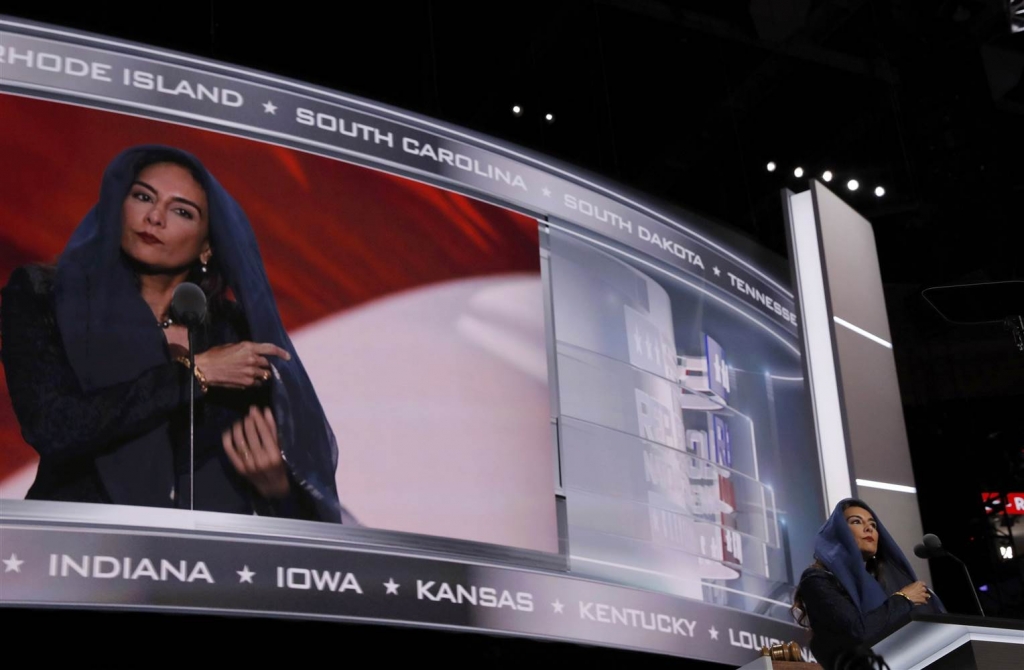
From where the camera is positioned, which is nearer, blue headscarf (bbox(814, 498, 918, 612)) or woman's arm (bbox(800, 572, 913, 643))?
woman's arm (bbox(800, 572, 913, 643))

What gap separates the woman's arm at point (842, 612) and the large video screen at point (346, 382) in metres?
1.29

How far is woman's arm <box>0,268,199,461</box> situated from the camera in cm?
337

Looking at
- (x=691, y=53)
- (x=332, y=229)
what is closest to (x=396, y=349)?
(x=332, y=229)

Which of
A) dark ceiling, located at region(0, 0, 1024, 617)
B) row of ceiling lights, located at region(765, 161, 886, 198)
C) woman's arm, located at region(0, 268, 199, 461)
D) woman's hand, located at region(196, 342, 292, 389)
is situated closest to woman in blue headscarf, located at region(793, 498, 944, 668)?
woman's hand, located at region(196, 342, 292, 389)

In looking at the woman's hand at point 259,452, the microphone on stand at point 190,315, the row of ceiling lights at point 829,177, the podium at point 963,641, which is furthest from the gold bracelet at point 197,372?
the row of ceiling lights at point 829,177

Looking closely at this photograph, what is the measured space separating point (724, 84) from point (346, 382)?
3859mm

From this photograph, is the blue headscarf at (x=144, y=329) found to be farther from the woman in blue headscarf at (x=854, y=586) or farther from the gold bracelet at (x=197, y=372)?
the woman in blue headscarf at (x=854, y=586)

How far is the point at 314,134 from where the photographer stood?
4164mm

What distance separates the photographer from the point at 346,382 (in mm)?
3846

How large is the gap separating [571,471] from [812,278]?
194 centimetres

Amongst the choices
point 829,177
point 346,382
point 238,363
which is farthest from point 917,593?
point 829,177

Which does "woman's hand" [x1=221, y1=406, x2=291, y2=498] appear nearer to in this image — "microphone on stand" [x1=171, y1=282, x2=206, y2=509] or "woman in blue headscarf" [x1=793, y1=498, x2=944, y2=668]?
"microphone on stand" [x1=171, y1=282, x2=206, y2=509]

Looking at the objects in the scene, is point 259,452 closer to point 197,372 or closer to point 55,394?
point 197,372

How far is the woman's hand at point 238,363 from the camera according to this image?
12.0 ft
